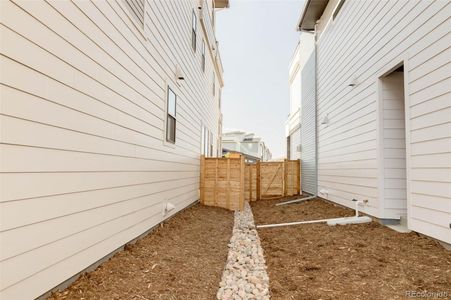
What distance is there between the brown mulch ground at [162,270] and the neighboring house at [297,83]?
9608 millimetres

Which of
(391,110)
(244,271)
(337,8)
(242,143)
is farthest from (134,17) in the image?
(242,143)

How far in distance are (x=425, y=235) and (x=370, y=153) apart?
7.23 ft

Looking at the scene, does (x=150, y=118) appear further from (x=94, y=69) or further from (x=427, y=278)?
(x=427, y=278)

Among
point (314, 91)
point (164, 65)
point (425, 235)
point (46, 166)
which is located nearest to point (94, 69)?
point (46, 166)

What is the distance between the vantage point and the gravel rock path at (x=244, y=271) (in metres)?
2.97

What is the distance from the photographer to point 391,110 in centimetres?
541

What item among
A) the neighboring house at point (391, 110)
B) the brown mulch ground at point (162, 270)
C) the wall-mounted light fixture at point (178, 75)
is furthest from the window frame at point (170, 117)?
the neighboring house at point (391, 110)

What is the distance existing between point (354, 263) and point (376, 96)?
3.51 metres

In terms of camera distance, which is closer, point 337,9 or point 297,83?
point 337,9

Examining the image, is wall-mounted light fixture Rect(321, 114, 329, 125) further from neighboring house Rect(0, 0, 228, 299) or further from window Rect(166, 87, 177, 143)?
neighboring house Rect(0, 0, 228, 299)

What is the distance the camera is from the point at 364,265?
3449 mm

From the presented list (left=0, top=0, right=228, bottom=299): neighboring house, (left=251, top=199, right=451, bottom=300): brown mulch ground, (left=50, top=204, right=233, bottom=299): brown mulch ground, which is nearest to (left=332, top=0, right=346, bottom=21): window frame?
(left=0, top=0, right=228, bottom=299): neighboring house

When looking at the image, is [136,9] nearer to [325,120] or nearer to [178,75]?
[178,75]

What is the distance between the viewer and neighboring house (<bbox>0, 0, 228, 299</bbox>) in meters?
1.99
